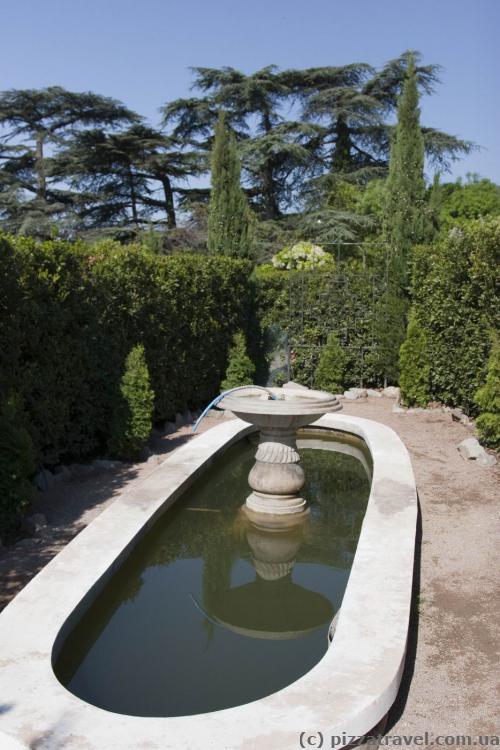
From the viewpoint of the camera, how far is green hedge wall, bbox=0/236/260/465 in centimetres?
699

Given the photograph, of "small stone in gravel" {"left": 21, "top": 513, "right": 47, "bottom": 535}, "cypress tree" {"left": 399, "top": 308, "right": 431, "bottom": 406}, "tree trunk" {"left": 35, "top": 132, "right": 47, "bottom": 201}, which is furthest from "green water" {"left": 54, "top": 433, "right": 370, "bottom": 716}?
"tree trunk" {"left": 35, "top": 132, "right": 47, "bottom": 201}

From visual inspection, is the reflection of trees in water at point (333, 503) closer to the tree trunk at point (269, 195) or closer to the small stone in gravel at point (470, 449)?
the small stone in gravel at point (470, 449)

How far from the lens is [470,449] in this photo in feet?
29.1

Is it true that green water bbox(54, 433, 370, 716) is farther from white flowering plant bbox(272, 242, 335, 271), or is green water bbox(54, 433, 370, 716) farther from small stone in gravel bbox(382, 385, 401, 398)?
white flowering plant bbox(272, 242, 335, 271)

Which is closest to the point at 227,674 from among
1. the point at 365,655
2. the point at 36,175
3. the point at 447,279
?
the point at 365,655

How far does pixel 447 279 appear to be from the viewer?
11336 mm

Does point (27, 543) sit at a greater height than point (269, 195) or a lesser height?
lesser

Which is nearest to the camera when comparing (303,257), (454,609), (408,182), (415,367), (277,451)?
(454,609)

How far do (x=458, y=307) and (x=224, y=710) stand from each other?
9.30 meters

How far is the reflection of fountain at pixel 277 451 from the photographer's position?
674 cm

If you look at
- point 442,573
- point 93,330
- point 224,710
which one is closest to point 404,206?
point 93,330

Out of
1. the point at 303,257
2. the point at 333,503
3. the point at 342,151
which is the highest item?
the point at 342,151

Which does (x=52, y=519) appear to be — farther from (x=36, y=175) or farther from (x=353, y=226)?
(x=36, y=175)

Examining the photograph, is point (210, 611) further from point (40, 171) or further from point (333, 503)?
point (40, 171)
